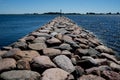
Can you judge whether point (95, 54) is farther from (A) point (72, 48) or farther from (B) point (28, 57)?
(B) point (28, 57)

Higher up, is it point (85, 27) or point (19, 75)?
point (19, 75)

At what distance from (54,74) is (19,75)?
0.58m

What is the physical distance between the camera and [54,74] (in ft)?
11.1

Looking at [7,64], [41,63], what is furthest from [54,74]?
[7,64]

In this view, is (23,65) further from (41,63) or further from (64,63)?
(64,63)

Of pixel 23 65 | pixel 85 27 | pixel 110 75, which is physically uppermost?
pixel 23 65

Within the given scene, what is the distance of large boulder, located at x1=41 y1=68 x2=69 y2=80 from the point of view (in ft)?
10.7

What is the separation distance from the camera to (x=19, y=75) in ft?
10.7

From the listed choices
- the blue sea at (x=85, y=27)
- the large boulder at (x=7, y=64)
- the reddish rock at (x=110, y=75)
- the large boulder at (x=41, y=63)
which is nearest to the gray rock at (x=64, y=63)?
the large boulder at (x=41, y=63)

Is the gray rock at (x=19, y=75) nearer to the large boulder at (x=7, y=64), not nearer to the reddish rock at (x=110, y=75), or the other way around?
the large boulder at (x=7, y=64)

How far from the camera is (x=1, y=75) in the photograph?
3.28m

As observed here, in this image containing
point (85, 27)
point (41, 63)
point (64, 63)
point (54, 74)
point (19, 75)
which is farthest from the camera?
point (85, 27)

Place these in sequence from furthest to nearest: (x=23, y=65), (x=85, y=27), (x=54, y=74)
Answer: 1. (x=85, y=27)
2. (x=23, y=65)
3. (x=54, y=74)

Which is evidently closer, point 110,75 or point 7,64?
point 110,75
